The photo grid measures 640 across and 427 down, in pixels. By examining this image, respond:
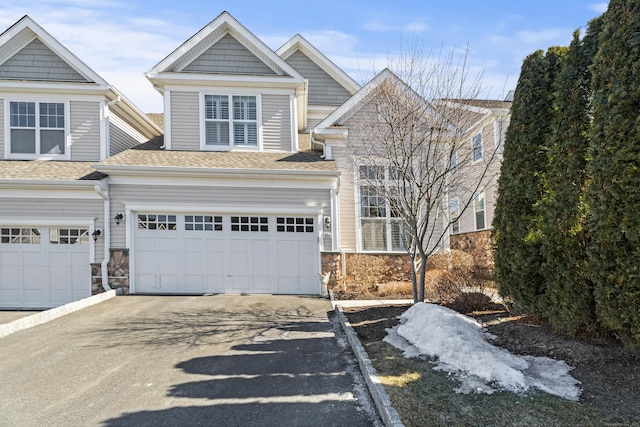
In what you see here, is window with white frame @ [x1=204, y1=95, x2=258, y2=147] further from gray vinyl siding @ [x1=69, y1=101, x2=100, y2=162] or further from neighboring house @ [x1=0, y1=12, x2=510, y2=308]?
gray vinyl siding @ [x1=69, y1=101, x2=100, y2=162]

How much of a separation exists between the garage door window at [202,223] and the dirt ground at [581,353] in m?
5.59

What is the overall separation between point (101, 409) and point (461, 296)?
21.2ft

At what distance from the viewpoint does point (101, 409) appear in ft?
14.0

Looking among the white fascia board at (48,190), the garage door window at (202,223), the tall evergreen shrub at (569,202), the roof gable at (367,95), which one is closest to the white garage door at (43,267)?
the white fascia board at (48,190)

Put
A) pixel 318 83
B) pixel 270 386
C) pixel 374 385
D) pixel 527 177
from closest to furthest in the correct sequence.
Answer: pixel 374 385
pixel 270 386
pixel 527 177
pixel 318 83

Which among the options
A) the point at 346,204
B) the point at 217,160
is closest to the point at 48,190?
the point at 217,160

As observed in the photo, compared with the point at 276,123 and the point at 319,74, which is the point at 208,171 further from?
the point at 319,74

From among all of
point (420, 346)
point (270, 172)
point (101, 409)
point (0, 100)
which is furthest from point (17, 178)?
point (420, 346)

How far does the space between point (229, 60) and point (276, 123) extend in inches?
99.9

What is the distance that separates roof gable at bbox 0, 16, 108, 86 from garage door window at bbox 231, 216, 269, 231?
6124mm

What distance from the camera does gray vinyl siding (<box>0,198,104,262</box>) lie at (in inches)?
446

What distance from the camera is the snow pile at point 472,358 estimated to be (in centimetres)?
428

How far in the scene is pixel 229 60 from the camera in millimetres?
13133

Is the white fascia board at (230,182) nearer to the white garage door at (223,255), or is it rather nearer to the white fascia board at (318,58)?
the white garage door at (223,255)
